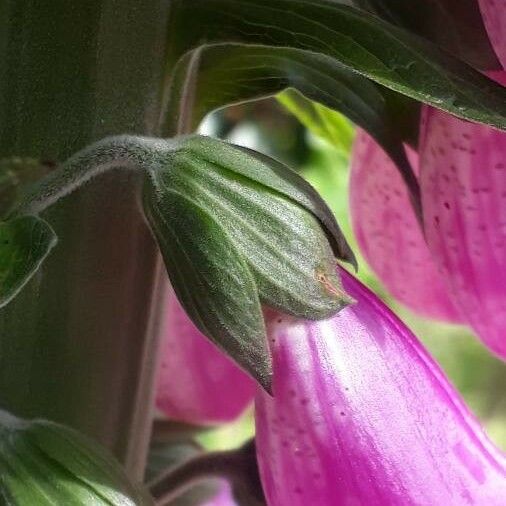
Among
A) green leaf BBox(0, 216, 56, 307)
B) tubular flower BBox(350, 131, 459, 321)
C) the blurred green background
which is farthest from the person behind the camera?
the blurred green background

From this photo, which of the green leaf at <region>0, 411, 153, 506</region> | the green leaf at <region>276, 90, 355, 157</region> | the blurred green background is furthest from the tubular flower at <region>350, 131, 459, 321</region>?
the blurred green background

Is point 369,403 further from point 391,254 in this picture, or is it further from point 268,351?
point 391,254

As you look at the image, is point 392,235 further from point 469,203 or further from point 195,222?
point 195,222

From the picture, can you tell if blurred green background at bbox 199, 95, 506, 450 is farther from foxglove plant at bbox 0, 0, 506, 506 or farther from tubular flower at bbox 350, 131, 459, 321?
foxglove plant at bbox 0, 0, 506, 506

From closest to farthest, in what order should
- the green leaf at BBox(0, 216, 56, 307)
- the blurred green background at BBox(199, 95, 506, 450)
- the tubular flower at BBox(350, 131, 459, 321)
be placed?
the green leaf at BBox(0, 216, 56, 307), the tubular flower at BBox(350, 131, 459, 321), the blurred green background at BBox(199, 95, 506, 450)

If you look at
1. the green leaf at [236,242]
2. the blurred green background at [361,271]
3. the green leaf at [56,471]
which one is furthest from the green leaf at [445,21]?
the blurred green background at [361,271]

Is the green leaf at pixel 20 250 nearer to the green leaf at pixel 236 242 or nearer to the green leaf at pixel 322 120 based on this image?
the green leaf at pixel 236 242

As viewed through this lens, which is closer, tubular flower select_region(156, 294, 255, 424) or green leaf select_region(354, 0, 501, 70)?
green leaf select_region(354, 0, 501, 70)

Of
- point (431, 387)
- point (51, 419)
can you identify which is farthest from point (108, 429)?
point (431, 387)
